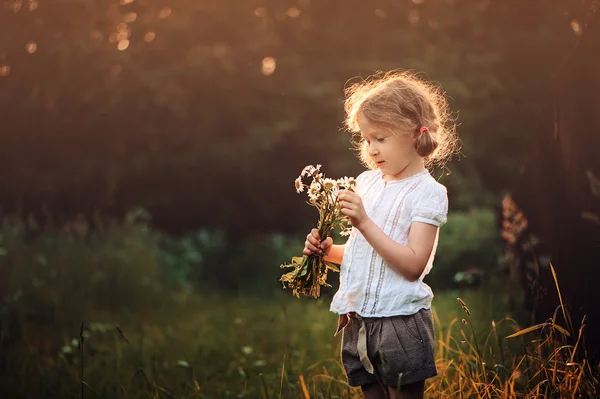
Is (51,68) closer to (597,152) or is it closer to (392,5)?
(392,5)

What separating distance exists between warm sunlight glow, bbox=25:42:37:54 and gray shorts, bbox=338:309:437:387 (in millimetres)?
3702

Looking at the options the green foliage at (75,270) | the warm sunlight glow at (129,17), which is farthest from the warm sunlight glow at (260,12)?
the green foliage at (75,270)

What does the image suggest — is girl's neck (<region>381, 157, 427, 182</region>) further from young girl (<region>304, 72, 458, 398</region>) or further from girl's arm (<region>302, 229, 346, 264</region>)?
girl's arm (<region>302, 229, 346, 264</region>)

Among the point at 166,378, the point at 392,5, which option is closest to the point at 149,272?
the point at 166,378

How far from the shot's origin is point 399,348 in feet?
7.86

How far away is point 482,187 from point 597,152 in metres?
3.79

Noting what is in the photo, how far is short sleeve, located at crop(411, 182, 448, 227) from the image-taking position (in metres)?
2.37

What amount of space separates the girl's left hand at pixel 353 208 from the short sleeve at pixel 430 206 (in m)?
0.16

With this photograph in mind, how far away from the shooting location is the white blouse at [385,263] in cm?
240

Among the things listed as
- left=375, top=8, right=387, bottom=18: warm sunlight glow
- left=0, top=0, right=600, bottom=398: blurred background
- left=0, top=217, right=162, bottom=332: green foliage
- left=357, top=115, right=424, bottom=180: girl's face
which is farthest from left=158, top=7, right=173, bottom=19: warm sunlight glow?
left=357, top=115, right=424, bottom=180: girl's face

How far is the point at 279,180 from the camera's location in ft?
21.2

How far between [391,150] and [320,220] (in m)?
0.35

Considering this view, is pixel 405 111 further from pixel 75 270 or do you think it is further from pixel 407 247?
pixel 75 270

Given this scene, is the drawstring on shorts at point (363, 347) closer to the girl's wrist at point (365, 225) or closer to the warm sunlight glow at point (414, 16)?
the girl's wrist at point (365, 225)
